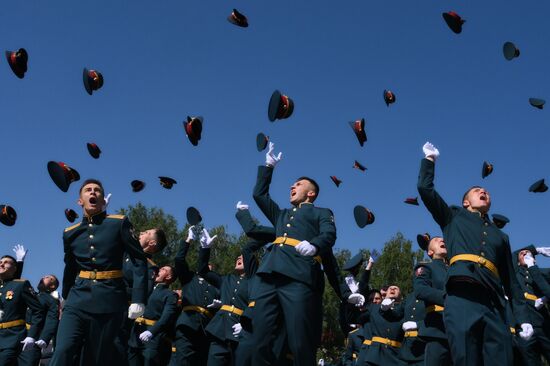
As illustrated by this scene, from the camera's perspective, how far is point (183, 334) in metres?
11.2

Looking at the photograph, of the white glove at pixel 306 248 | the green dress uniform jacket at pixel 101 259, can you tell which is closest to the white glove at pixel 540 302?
the white glove at pixel 306 248

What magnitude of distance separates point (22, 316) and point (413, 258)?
132 feet

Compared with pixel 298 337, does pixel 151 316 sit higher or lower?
higher

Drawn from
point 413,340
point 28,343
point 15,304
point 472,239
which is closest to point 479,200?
point 472,239

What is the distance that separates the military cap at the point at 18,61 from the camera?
33.0ft

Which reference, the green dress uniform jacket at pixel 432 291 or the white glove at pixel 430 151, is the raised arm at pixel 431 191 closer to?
the white glove at pixel 430 151

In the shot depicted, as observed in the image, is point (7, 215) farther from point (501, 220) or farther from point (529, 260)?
point (529, 260)

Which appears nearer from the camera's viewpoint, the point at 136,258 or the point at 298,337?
the point at 298,337

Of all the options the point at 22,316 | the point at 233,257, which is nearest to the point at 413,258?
the point at 233,257

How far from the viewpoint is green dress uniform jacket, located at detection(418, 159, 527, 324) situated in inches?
257

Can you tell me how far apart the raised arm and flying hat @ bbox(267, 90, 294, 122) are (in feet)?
9.20

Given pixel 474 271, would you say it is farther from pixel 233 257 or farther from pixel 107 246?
pixel 233 257

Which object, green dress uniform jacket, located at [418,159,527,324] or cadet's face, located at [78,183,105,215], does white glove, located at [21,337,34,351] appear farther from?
green dress uniform jacket, located at [418,159,527,324]

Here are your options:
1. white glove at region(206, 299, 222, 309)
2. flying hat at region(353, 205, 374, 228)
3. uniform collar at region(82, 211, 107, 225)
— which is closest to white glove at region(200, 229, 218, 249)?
white glove at region(206, 299, 222, 309)
